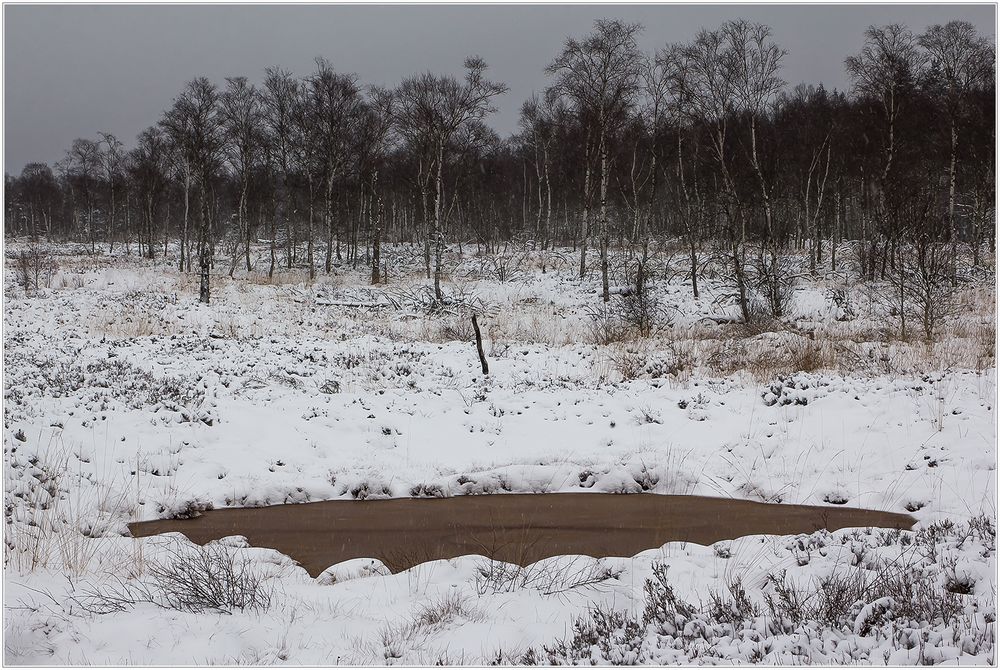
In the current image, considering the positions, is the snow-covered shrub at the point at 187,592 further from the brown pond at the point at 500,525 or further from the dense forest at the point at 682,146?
the dense forest at the point at 682,146

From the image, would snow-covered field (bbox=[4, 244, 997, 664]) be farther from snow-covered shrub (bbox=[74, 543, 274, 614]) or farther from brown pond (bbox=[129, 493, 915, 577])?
Answer: brown pond (bbox=[129, 493, 915, 577])

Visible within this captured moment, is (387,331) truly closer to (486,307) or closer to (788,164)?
(486,307)

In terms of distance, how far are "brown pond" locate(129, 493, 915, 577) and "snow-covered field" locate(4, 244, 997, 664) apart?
306 millimetres

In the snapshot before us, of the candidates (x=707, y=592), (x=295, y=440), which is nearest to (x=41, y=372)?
(x=295, y=440)

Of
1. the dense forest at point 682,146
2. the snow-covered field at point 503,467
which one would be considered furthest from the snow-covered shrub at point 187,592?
the dense forest at point 682,146

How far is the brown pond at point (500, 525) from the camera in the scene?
20.2 ft

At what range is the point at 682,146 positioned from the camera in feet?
93.4

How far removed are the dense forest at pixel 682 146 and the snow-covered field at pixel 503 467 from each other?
493cm

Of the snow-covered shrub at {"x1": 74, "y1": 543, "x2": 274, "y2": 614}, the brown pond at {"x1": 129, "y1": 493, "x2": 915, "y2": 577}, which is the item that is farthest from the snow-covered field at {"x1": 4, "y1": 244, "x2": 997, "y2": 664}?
the brown pond at {"x1": 129, "y1": 493, "x2": 915, "y2": 577}

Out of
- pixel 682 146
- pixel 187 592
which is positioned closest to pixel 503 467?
pixel 187 592

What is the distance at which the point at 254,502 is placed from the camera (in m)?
7.57

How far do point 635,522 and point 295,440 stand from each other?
5039 mm

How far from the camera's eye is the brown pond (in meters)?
6.17

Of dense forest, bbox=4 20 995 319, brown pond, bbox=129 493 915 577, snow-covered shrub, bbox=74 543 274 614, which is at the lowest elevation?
brown pond, bbox=129 493 915 577
